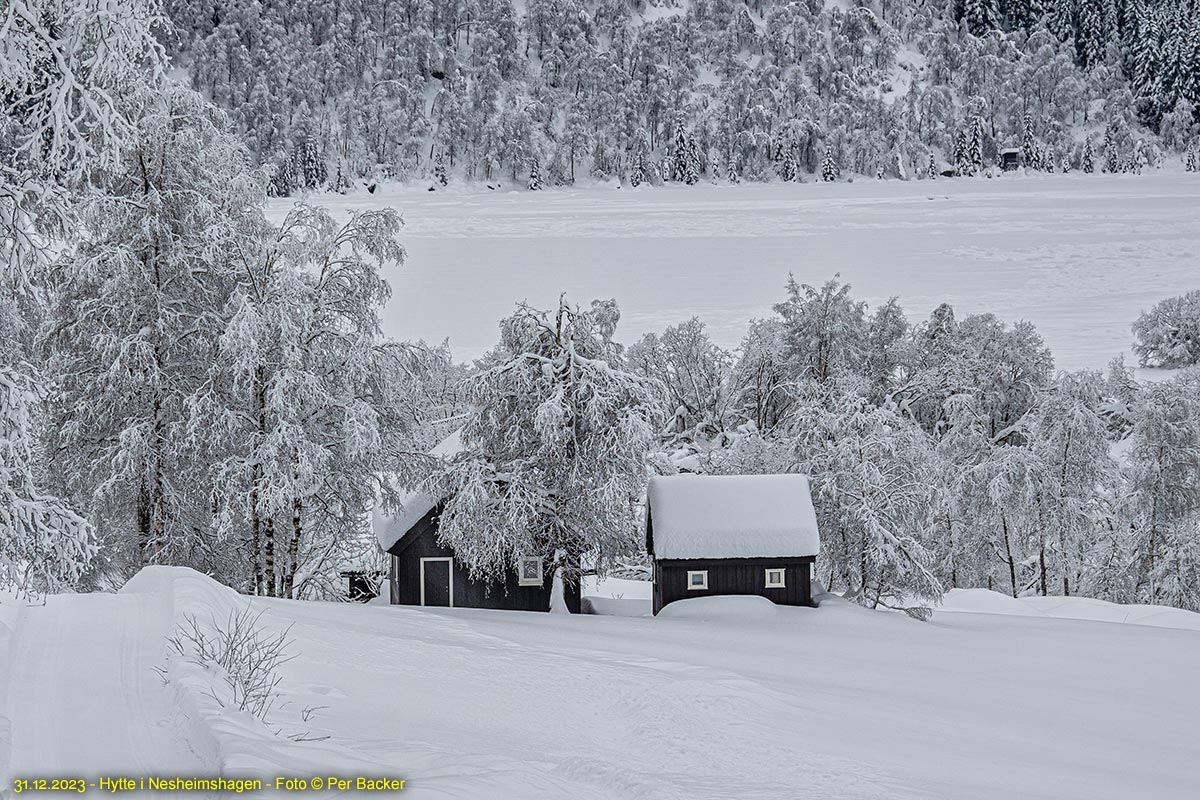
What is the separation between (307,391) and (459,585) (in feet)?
23.6

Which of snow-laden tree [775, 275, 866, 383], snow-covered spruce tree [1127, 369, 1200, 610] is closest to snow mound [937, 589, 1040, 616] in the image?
snow-covered spruce tree [1127, 369, 1200, 610]

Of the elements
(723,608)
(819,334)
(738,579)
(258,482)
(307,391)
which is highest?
(819,334)

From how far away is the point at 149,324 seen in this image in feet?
60.2

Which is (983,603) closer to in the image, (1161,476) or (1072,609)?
(1072,609)

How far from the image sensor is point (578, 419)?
22375 mm

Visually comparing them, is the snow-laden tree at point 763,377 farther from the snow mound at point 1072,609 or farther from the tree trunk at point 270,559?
the tree trunk at point 270,559

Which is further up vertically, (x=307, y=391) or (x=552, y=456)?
(x=307, y=391)

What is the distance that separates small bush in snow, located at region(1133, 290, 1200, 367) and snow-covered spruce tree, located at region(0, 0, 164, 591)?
5494cm

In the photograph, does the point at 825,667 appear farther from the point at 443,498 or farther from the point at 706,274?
the point at 706,274

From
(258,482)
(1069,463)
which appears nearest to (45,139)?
(258,482)

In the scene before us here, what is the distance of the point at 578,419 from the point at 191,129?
9841 millimetres

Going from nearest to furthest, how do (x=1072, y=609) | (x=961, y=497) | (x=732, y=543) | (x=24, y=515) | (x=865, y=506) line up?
(x=24, y=515) → (x=732, y=543) → (x=865, y=506) → (x=1072, y=609) → (x=961, y=497)

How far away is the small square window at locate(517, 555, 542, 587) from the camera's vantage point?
2334 cm

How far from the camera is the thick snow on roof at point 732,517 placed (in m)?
23.4
